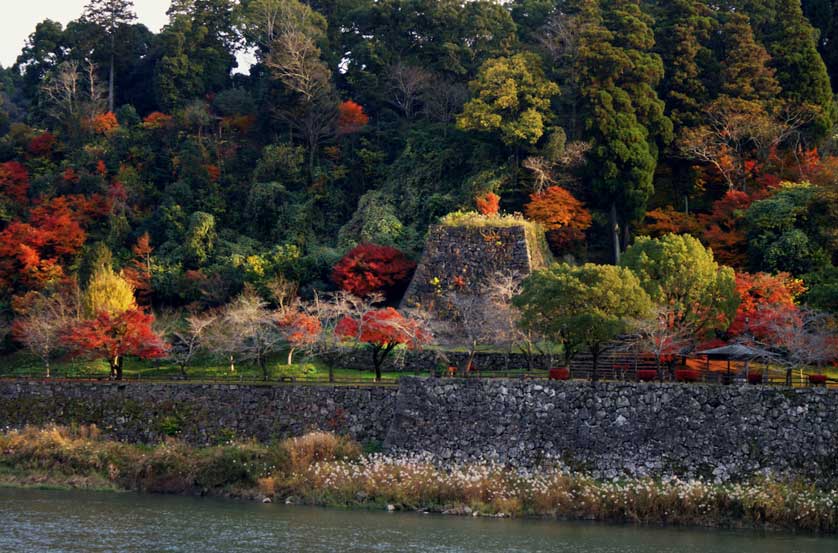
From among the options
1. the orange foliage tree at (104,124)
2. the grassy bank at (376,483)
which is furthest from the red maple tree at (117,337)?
the orange foliage tree at (104,124)

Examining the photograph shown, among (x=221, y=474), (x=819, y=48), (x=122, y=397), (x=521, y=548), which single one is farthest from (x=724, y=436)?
(x=819, y=48)

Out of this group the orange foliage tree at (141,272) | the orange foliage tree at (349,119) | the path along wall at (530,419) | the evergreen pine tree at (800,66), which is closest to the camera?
the path along wall at (530,419)

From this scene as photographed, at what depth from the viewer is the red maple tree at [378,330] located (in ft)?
154

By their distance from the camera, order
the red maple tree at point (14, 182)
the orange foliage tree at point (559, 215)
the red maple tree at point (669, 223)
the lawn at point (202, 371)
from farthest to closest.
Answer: the red maple tree at point (14, 182) → the orange foliage tree at point (559, 215) → the red maple tree at point (669, 223) → the lawn at point (202, 371)

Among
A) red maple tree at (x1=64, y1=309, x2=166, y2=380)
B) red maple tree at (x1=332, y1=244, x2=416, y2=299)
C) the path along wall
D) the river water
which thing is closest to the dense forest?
red maple tree at (x1=332, y1=244, x2=416, y2=299)

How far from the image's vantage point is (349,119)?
230ft

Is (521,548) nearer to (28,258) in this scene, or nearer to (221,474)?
(221,474)

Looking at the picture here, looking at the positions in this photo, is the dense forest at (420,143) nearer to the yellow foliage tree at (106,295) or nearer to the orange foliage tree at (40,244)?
the orange foliage tree at (40,244)

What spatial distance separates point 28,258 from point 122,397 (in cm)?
1855

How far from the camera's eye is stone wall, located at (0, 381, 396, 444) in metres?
43.9

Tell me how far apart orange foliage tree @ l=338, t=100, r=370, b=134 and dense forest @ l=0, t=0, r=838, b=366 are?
0.47 ft

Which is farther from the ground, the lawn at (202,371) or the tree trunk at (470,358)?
the tree trunk at (470,358)

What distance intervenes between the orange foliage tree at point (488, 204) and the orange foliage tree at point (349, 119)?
13.4 meters

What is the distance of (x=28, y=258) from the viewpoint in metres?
62.5
